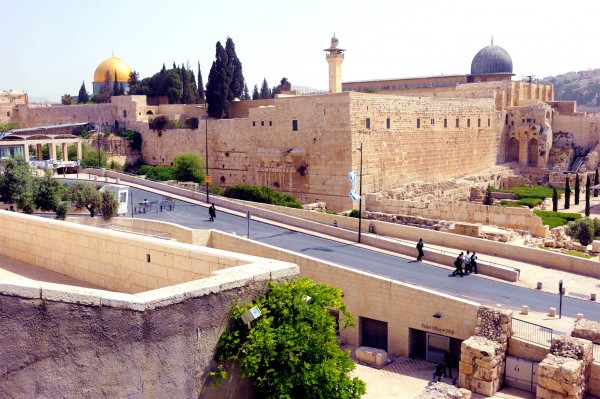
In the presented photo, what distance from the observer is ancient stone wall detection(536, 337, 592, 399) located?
10.3 m

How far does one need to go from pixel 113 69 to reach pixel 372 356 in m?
46.7

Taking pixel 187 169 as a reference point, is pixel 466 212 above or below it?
below

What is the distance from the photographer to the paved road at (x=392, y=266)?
14.1 metres

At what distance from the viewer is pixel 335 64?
30844 millimetres

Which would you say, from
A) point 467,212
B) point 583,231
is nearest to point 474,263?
point 467,212

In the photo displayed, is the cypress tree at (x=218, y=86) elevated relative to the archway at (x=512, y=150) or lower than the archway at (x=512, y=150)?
elevated

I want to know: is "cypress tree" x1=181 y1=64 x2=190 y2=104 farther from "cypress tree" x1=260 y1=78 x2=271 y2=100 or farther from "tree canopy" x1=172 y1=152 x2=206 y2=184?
"tree canopy" x1=172 y1=152 x2=206 y2=184

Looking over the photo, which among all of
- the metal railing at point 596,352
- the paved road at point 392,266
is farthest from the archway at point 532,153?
the metal railing at point 596,352

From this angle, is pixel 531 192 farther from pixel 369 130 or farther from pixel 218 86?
pixel 218 86

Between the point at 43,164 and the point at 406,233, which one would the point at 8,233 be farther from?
the point at 43,164

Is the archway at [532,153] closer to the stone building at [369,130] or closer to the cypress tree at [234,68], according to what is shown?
the stone building at [369,130]

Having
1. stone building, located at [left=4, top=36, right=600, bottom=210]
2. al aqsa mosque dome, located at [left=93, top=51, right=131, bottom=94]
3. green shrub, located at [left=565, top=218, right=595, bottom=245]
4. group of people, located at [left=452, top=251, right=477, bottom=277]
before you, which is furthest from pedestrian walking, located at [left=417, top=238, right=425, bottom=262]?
al aqsa mosque dome, located at [left=93, top=51, right=131, bottom=94]

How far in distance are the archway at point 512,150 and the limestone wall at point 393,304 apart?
31.9 metres

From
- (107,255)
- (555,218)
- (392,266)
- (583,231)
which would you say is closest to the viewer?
(107,255)
